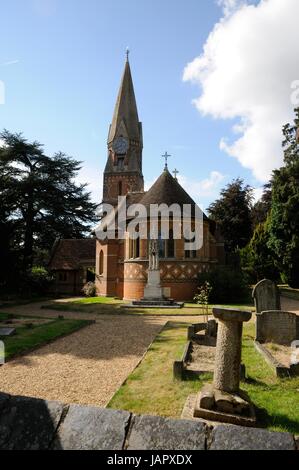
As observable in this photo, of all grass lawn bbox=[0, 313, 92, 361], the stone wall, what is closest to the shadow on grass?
the stone wall

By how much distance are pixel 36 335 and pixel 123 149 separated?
4202cm

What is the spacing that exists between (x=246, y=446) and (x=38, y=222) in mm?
42433

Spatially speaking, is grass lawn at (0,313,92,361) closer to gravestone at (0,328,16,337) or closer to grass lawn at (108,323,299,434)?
gravestone at (0,328,16,337)

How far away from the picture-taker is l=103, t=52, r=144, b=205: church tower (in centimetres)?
5003

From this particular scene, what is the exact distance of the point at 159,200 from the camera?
26250 millimetres

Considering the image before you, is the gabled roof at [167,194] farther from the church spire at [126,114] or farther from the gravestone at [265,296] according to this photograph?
the church spire at [126,114]

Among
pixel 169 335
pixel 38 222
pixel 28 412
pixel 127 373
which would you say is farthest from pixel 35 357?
pixel 38 222

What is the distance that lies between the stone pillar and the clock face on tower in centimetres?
4704

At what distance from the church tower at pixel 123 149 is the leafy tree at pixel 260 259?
19.4 m

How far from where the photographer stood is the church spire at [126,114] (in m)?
50.1

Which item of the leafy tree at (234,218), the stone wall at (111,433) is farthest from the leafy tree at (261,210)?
the stone wall at (111,433)

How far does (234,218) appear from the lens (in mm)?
46750

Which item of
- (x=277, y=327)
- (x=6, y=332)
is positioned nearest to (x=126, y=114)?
(x=6, y=332)

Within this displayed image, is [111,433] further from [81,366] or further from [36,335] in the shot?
[36,335]
